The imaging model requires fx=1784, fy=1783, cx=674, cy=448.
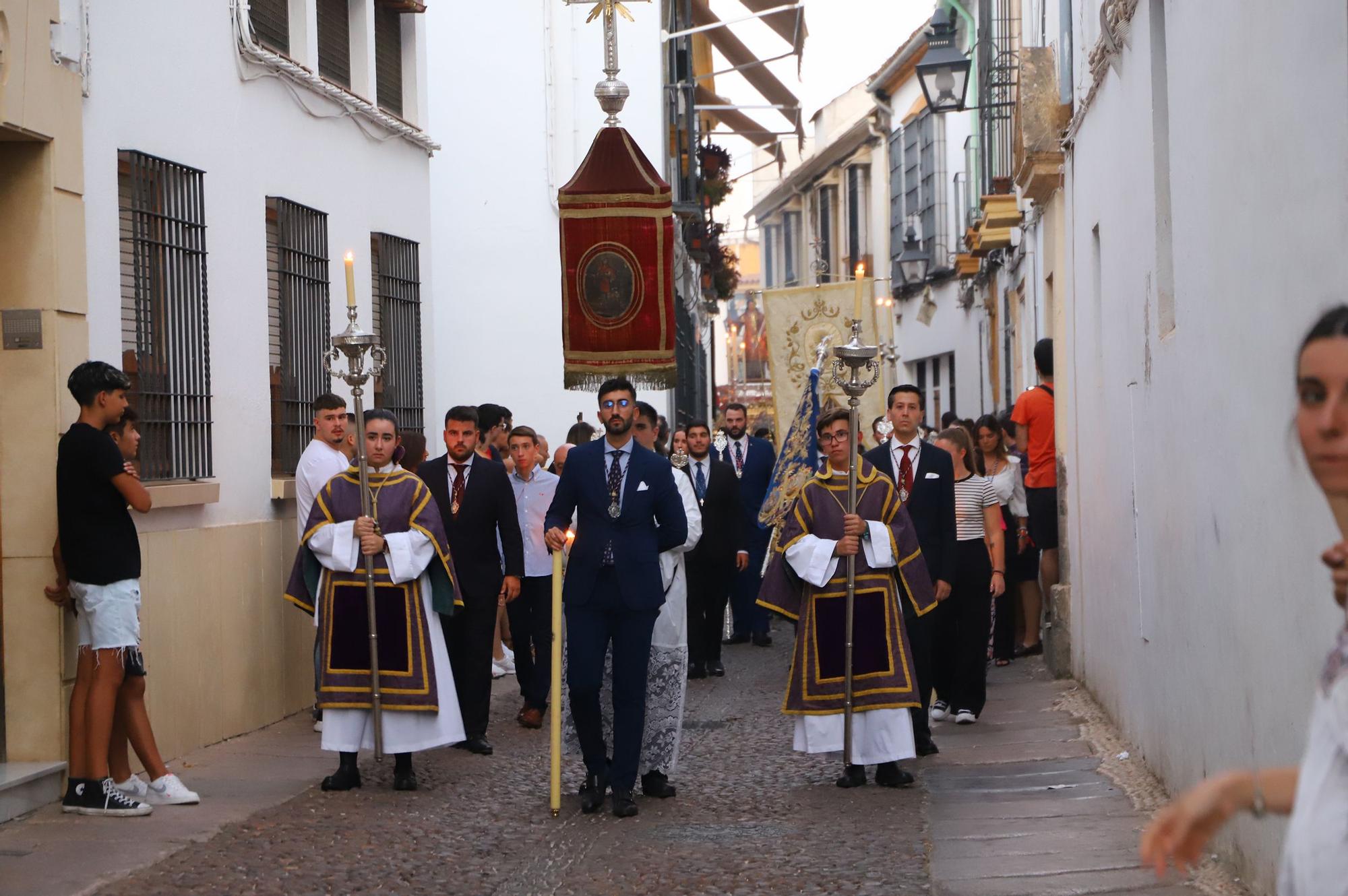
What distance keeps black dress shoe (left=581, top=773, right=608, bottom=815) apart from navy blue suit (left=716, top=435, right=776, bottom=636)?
731 centimetres

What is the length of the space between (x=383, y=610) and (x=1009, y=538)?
18.8 ft

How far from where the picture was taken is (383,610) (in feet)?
28.8

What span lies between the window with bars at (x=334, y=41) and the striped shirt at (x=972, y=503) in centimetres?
531

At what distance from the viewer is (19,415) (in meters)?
8.12

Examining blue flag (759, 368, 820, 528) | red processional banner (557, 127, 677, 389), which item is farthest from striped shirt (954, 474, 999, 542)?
red processional banner (557, 127, 677, 389)

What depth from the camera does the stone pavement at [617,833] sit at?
21.6 ft

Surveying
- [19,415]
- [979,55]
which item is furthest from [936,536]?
[979,55]

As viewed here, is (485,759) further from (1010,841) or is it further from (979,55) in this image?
(979,55)

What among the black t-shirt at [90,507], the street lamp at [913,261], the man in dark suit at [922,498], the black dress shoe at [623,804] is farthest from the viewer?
the street lamp at [913,261]

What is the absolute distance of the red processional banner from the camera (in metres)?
11.3

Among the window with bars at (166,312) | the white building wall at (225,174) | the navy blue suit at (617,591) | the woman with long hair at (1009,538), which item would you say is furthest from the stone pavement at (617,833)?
the woman with long hair at (1009,538)

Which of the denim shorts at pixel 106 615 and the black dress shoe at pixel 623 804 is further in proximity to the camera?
the black dress shoe at pixel 623 804

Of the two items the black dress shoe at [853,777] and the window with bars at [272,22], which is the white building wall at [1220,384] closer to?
the black dress shoe at [853,777]

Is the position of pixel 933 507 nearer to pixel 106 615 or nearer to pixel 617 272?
pixel 617 272
